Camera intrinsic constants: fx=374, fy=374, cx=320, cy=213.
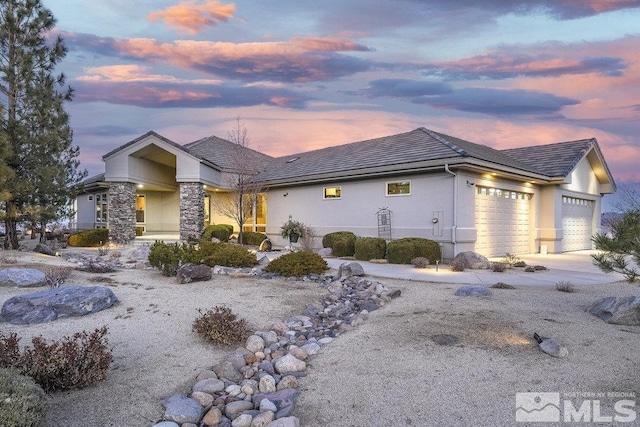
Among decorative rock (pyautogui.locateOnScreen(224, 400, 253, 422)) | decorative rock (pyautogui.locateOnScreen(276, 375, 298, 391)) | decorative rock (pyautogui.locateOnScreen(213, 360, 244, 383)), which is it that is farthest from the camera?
decorative rock (pyautogui.locateOnScreen(213, 360, 244, 383))

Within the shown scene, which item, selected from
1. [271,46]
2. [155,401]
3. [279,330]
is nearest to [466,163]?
[271,46]

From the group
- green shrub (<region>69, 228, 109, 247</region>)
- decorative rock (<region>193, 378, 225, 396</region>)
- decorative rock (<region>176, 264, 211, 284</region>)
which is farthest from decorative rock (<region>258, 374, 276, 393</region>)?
green shrub (<region>69, 228, 109, 247</region>)

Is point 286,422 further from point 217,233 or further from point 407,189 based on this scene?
point 217,233

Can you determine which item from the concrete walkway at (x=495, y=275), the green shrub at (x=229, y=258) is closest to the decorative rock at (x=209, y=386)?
the concrete walkway at (x=495, y=275)

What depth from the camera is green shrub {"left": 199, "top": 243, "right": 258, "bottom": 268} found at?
11.4 m

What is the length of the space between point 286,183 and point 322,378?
52.3 ft

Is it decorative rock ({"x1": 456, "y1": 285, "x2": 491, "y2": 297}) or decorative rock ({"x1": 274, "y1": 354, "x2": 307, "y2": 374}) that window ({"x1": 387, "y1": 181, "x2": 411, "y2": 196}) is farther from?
decorative rock ({"x1": 274, "y1": 354, "x2": 307, "y2": 374})

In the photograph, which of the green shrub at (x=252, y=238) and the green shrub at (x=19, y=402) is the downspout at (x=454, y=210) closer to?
the green shrub at (x=252, y=238)

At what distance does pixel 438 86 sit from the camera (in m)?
15.8

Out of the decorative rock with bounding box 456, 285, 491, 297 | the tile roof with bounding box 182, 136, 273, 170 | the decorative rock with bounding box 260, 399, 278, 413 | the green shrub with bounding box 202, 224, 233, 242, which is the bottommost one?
the decorative rock with bounding box 260, 399, 278, 413

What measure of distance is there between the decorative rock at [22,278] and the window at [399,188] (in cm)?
1193

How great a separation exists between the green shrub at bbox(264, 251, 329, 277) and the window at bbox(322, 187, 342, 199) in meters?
7.12

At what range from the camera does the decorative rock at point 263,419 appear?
11.0 feet

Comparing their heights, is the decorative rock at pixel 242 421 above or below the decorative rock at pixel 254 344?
below
